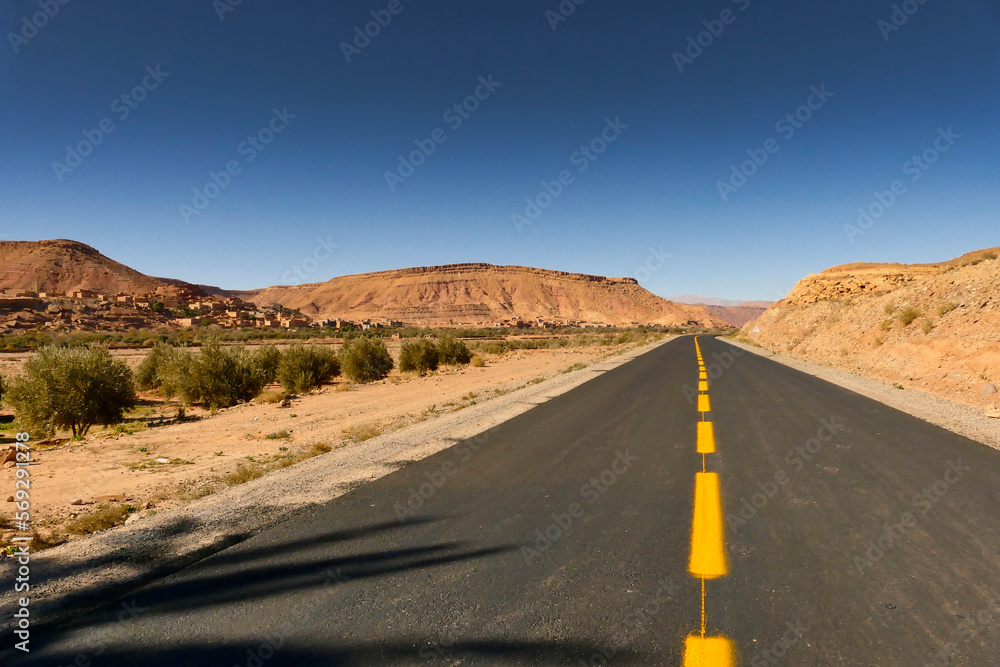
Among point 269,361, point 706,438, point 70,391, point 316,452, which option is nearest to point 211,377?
point 70,391

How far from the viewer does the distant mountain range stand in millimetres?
122569

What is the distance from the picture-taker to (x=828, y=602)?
2586mm

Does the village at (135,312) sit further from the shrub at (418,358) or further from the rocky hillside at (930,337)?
the rocky hillside at (930,337)

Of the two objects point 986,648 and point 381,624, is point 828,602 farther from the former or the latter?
point 381,624

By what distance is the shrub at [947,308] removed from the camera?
15461mm

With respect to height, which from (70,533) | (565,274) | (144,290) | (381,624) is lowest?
(70,533)

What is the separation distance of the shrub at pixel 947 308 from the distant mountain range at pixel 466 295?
343 ft

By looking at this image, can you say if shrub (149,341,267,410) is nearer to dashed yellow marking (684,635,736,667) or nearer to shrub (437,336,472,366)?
shrub (437,336,472,366)

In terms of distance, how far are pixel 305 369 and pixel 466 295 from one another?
4961 inches

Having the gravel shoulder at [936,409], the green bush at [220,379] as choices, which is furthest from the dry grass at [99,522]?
the green bush at [220,379]

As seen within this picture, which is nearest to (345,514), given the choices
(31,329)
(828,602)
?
(828,602)

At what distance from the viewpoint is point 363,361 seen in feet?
73.7

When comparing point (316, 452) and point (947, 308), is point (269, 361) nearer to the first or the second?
point (316, 452)

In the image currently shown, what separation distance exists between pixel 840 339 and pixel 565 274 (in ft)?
468
